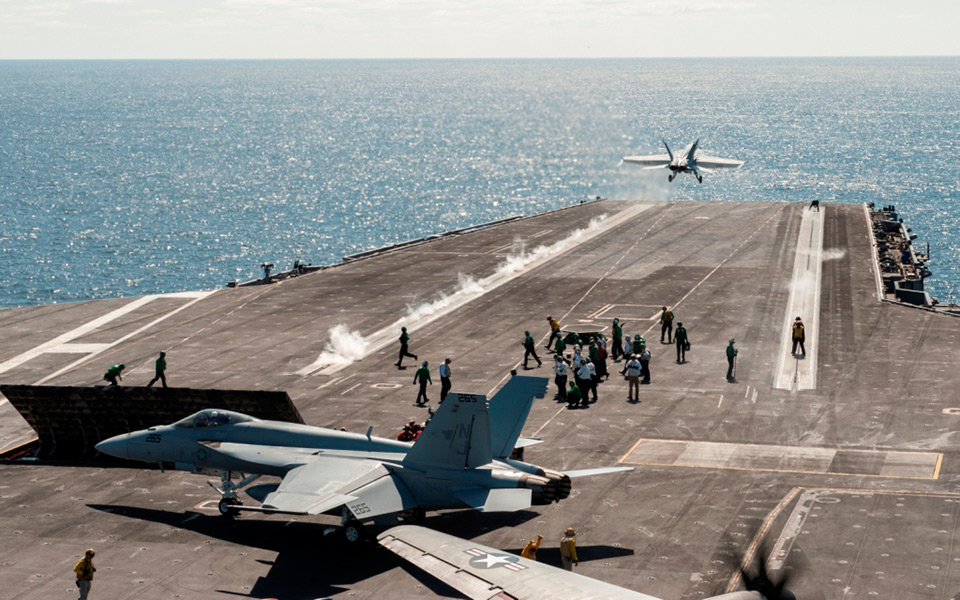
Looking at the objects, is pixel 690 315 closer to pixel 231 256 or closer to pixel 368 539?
pixel 368 539

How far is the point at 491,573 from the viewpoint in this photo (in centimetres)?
1942

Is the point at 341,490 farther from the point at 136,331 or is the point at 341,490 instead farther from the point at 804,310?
the point at 804,310

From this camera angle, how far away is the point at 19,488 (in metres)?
33.0

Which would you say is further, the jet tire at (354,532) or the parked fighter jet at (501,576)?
the jet tire at (354,532)

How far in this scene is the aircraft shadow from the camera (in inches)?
985

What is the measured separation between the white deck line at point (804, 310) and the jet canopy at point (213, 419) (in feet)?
72.9

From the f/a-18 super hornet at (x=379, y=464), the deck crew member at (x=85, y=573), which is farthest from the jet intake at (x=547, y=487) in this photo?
the deck crew member at (x=85, y=573)

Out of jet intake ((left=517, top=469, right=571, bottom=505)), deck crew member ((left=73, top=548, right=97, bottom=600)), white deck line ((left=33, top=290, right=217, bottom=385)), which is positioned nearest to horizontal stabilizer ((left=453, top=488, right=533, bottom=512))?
jet intake ((left=517, top=469, right=571, bottom=505))

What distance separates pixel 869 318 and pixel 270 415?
33371 mm

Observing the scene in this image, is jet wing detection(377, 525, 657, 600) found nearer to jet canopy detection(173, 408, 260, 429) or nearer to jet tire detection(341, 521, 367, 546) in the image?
jet tire detection(341, 521, 367, 546)

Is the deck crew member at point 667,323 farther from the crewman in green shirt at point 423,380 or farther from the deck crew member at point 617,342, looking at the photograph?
the crewman in green shirt at point 423,380

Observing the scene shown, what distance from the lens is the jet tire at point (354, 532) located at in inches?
1069

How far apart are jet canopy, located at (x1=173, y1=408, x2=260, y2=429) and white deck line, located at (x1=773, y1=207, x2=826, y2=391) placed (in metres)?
22.2

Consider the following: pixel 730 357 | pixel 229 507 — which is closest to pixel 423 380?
pixel 229 507
